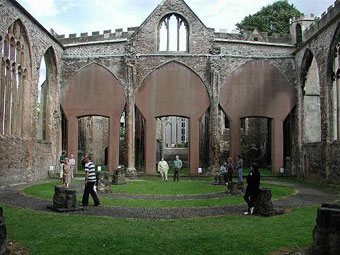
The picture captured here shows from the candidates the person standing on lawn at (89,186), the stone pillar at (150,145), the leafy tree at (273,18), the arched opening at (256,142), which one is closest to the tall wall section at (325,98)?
the stone pillar at (150,145)

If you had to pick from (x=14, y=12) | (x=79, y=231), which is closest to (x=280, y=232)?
(x=79, y=231)

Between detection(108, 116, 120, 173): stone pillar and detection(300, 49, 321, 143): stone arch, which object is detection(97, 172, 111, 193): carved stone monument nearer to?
detection(108, 116, 120, 173): stone pillar

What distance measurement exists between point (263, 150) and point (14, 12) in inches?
866

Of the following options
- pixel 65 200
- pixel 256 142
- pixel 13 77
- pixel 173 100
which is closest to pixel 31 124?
pixel 13 77

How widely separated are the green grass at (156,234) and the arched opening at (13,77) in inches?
324

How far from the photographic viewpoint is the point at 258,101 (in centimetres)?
2286

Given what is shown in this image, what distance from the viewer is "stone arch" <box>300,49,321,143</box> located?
21969 mm

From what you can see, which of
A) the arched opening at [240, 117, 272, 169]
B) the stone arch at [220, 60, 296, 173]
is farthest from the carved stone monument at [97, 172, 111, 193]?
the arched opening at [240, 117, 272, 169]

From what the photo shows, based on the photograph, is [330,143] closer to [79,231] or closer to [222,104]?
[222,104]

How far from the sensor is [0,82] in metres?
15.4

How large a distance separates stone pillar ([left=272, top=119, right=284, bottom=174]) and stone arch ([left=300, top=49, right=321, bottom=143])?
152 cm

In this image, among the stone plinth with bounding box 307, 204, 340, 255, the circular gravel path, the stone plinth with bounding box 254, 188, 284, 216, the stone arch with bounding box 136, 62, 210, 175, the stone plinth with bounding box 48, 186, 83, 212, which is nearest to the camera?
the stone plinth with bounding box 307, 204, 340, 255

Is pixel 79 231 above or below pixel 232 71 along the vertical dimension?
below

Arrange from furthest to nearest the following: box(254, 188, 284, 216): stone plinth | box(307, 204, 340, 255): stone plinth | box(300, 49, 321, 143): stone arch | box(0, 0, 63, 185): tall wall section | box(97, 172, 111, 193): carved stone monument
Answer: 1. box(300, 49, 321, 143): stone arch
2. box(0, 0, 63, 185): tall wall section
3. box(97, 172, 111, 193): carved stone monument
4. box(254, 188, 284, 216): stone plinth
5. box(307, 204, 340, 255): stone plinth
